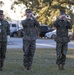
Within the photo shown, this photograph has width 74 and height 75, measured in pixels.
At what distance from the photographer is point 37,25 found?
1310cm

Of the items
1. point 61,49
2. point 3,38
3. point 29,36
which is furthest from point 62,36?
point 3,38

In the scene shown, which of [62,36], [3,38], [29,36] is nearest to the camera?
[3,38]

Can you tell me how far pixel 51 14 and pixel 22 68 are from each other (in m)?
33.9

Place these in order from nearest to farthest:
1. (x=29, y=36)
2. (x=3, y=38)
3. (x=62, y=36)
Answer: (x=3, y=38), (x=29, y=36), (x=62, y=36)

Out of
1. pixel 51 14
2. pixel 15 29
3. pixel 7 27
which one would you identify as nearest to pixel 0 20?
pixel 7 27

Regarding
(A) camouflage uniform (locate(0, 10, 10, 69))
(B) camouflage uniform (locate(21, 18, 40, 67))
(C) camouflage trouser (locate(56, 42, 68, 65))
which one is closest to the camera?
(A) camouflage uniform (locate(0, 10, 10, 69))

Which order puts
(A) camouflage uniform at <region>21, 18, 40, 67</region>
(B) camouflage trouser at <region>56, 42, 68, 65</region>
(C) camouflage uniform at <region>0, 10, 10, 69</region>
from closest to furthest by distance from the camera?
(C) camouflage uniform at <region>0, 10, 10, 69</region> → (A) camouflage uniform at <region>21, 18, 40, 67</region> → (B) camouflage trouser at <region>56, 42, 68, 65</region>

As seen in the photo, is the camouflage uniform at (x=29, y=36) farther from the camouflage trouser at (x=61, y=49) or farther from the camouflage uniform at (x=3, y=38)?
the camouflage trouser at (x=61, y=49)

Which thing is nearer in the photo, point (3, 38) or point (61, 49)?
point (3, 38)

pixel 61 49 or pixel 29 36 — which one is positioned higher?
pixel 29 36

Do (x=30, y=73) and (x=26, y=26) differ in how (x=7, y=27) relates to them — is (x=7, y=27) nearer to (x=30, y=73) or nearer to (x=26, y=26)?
(x=26, y=26)

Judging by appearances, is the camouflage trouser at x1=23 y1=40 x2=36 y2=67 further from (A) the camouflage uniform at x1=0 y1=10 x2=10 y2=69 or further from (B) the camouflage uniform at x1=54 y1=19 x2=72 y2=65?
(B) the camouflage uniform at x1=54 y1=19 x2=72 y2=65

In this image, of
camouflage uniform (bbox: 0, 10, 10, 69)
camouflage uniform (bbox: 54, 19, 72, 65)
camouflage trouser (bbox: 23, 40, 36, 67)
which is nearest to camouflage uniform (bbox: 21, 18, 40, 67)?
camouflage trouser (bbox: 23, 40, 36, 67)

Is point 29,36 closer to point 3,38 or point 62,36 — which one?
point 3,38
